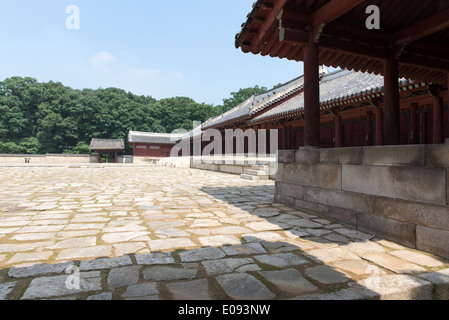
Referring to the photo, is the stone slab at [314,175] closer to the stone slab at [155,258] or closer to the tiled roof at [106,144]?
the stone slab at [155,258]

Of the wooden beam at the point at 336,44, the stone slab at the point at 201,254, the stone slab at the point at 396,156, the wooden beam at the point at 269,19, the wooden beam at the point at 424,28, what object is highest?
the wooden beam at the point at 269,19

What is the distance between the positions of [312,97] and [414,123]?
5700 millimetres

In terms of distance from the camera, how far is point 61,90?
4281cm

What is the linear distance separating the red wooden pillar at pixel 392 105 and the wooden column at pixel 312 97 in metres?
1.46

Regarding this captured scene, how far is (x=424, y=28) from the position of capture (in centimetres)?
417

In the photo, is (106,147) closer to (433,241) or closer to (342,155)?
(342,155)

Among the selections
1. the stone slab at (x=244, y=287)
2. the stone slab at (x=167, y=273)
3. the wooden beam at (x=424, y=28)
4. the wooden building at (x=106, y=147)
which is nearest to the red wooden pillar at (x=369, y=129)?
the wooden beam at (x=424, y=28)

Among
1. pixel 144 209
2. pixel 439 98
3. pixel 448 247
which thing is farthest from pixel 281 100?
pixel 448 247

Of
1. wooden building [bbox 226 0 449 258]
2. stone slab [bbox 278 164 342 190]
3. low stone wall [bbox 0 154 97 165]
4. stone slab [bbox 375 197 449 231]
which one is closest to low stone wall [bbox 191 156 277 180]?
stone slab [bbox 278 164 342 190]

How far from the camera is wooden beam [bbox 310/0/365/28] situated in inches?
140

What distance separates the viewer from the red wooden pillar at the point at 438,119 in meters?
7.04

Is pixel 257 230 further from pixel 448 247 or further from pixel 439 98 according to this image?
pixel 439 98

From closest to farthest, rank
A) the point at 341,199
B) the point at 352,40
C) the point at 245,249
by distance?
the point at 245,249, the point at 341,199, the point at 352,40

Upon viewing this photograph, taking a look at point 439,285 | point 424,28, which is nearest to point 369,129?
point 424,28
